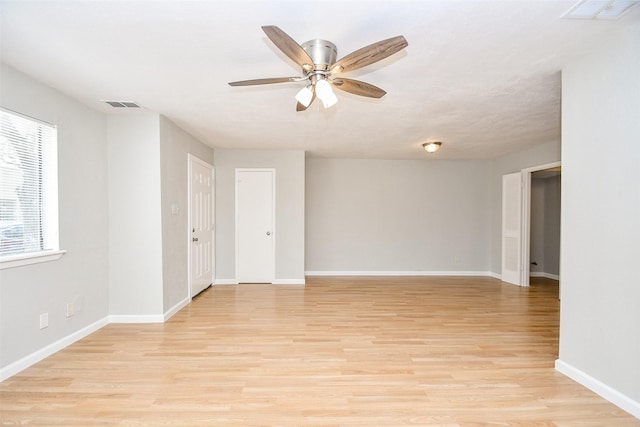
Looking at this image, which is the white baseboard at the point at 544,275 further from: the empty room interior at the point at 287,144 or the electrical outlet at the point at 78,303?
the electrical outlet at the point at 78,303

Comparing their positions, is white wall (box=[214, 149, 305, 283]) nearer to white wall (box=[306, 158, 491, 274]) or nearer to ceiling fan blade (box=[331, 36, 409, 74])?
white wall (box=[306, 158, 491, 274])

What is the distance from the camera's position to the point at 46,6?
1679mm

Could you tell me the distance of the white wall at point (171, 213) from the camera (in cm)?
362

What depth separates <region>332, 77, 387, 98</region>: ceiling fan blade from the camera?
82.5 inches

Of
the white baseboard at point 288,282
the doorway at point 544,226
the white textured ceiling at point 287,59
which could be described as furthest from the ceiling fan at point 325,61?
the doorway at point 544,226

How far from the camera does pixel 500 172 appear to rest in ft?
19.8

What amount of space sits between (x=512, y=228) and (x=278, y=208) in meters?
4.33

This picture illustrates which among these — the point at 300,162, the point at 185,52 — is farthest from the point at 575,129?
the point at 300,162

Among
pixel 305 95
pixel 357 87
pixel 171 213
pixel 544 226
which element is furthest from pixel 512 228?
pixel 171 213

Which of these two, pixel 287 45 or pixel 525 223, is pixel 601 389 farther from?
pixel 525 223

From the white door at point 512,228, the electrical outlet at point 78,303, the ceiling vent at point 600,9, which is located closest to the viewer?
the ceiling vent at point 600,9

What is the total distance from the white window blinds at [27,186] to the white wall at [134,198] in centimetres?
71

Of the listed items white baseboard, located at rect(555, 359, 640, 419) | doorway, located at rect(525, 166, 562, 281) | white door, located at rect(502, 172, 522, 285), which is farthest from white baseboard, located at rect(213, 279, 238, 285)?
doorway, located at rect(525, 166, 562, 281)

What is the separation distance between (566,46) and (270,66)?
2.10 metres
